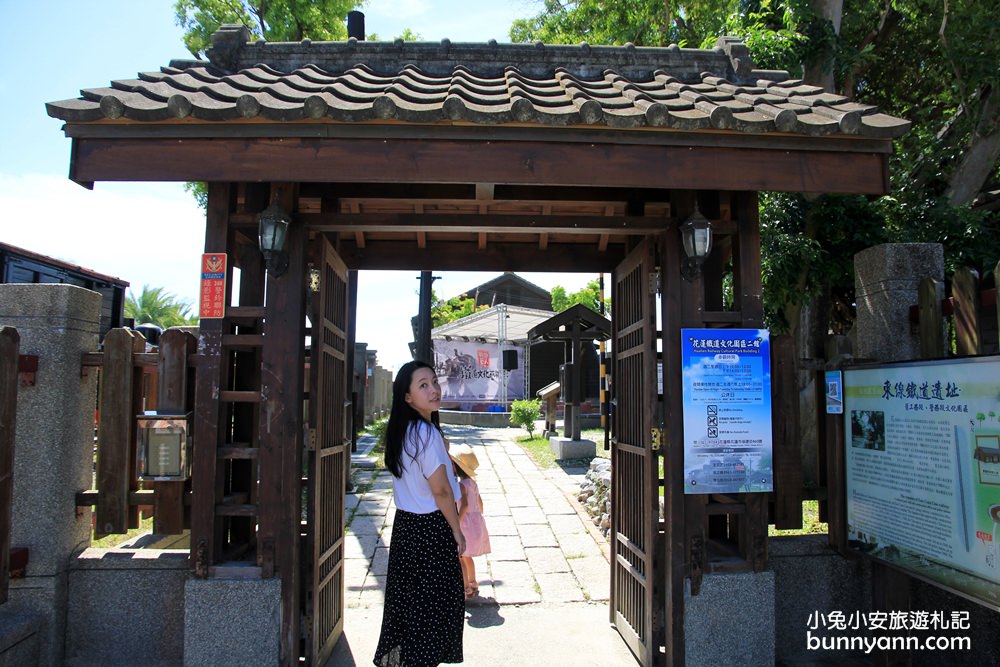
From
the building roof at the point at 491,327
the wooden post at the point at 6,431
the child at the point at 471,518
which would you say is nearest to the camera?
the wooden post at the point at 6,431

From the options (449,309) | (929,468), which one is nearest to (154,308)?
(449,309)

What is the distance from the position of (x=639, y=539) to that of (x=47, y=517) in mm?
3908

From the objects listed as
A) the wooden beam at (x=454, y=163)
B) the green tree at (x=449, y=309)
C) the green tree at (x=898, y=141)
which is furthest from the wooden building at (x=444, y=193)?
the green tree at (x=449, y=309)

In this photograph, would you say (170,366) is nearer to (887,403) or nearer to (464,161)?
(464,161)

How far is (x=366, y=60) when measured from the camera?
510 centimetres

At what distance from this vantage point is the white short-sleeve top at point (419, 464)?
3.64 meters

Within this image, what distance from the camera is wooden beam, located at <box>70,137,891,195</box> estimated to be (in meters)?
3.62

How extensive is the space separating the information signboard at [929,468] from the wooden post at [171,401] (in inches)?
172

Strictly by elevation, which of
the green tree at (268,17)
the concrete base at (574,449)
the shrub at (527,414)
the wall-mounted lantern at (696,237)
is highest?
the green tree at (268,17)

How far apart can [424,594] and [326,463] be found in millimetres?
1503

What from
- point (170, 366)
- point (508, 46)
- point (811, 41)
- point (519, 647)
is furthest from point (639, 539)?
point (811, 41)

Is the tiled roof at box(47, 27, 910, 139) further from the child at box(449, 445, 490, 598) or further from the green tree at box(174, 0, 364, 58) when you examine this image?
the green tree at box(174, 0, 364, 58)

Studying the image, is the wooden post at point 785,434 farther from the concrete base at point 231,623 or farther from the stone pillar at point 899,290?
the concrete base at point 231,623

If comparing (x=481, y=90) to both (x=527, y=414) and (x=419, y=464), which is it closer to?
(x=419, y=464)
